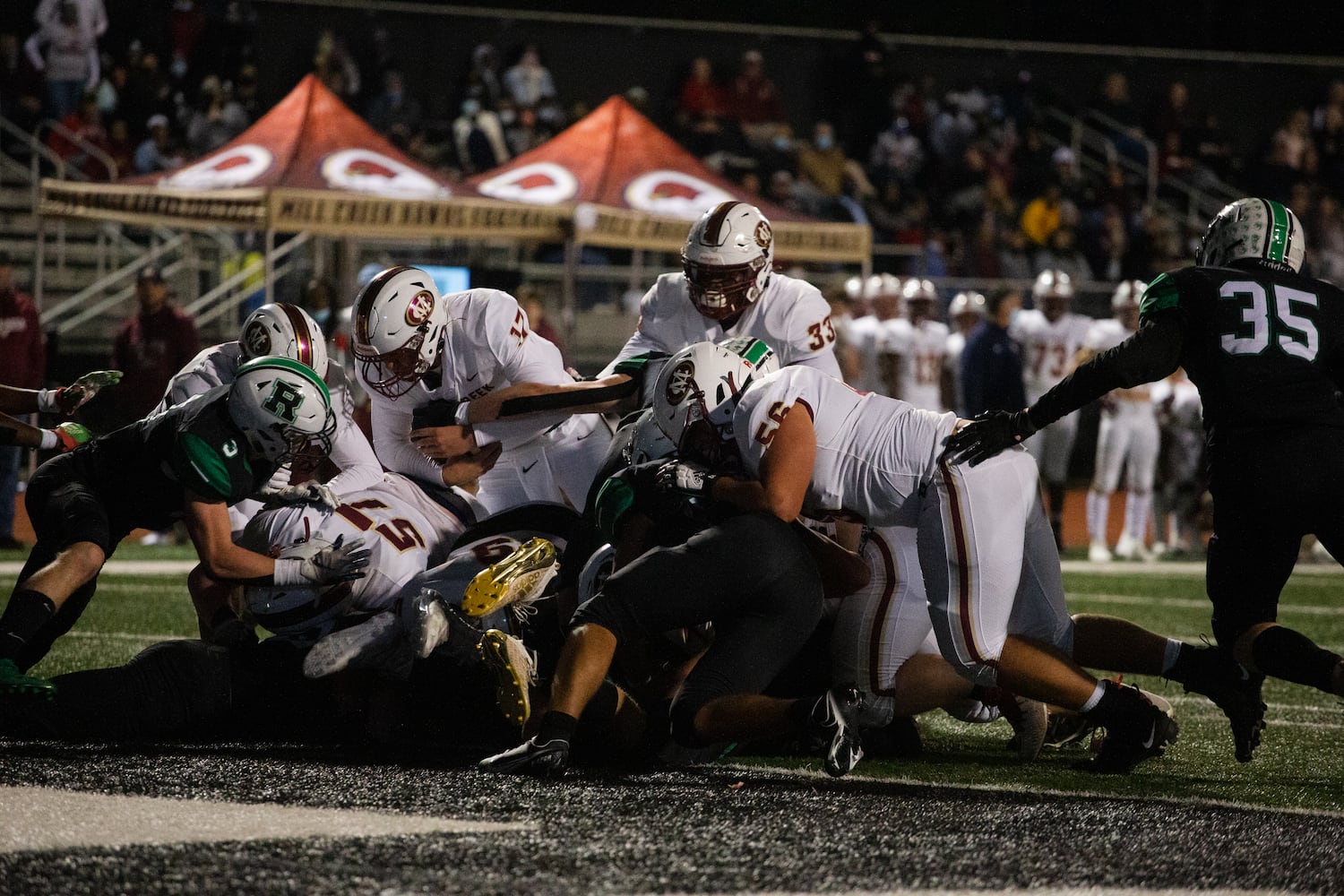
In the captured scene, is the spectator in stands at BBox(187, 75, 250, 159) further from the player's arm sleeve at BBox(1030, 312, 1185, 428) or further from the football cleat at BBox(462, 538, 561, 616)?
the player's arm sleeve at BBox(1030, 312, 1185, 428)

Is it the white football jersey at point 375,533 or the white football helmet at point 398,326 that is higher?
the white football helmet at point 398,326

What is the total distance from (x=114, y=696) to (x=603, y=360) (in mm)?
10353

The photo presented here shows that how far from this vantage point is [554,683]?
409 cm

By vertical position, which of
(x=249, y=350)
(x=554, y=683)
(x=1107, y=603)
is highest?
(x=249, y=350)

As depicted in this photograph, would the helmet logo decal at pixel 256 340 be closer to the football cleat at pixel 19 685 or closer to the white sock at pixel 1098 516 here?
the football cleat at pixel 19 685

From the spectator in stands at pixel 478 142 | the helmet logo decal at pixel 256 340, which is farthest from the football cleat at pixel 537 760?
the spectator in stands at pixel 478 142

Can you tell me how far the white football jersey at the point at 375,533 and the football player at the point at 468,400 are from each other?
1.61 ft

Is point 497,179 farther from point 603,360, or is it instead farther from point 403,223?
point 603,360

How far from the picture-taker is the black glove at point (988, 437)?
4.27 metres

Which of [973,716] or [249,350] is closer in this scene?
[973,716]

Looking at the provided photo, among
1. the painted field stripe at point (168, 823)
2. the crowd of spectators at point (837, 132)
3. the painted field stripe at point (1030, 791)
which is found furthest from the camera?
the crowd of spectators at point (837, 132)

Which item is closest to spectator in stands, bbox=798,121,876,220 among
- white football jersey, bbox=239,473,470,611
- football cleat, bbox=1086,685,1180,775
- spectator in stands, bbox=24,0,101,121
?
spectator in stands, bbox=24,0,101,121

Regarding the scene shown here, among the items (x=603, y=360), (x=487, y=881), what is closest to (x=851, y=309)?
(x=603, y=360)

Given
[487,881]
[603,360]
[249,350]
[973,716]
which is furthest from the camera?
[603,360]
